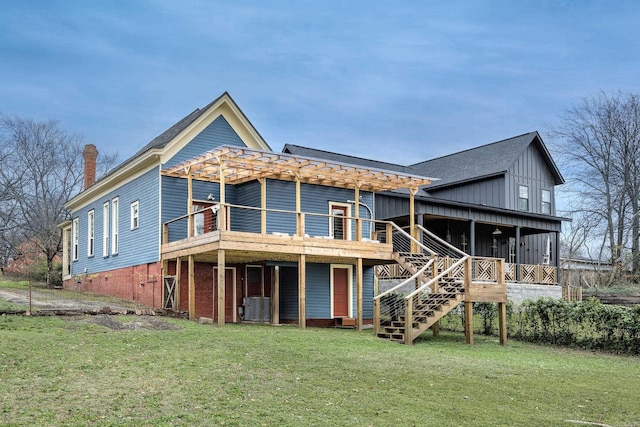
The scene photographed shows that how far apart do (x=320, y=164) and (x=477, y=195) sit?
1659 centimetres

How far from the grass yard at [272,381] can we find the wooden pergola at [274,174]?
13.0 ft

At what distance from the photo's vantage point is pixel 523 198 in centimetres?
3691

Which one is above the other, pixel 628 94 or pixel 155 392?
pixel 628 94

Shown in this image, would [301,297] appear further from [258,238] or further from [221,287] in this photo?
[221,287]

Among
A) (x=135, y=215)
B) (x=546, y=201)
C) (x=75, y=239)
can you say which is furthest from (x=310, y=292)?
(x=546, y=201)

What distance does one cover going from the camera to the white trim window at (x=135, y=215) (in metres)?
24.5

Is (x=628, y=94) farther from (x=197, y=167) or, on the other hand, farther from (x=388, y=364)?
(x=388, y=364)

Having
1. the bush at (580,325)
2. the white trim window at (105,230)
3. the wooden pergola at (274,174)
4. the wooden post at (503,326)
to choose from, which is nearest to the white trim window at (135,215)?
the wooden pergola at (274,174)

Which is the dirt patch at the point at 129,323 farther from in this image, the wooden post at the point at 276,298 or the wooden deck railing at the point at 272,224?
the wooden post at the point at 276,298

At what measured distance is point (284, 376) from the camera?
39.1 feet

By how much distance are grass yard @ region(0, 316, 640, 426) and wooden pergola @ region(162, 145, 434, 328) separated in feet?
13.0

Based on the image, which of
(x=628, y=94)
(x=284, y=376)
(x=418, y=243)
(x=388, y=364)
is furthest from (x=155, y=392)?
(x=628, y=94)

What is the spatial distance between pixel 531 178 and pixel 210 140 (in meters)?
20.4

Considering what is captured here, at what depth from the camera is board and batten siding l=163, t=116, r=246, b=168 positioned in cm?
2347
